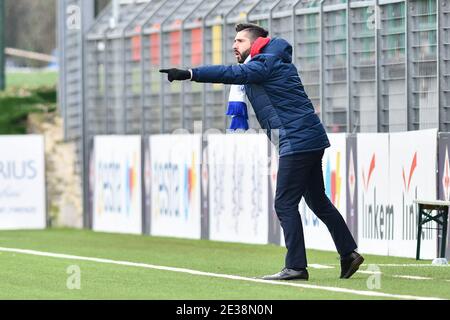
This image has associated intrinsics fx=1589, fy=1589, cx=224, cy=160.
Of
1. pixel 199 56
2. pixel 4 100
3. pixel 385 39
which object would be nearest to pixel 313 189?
pixel 385 39

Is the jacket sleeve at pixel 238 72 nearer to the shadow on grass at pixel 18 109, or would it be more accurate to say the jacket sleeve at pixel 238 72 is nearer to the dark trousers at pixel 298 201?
the dark trousers at pixel 298 201

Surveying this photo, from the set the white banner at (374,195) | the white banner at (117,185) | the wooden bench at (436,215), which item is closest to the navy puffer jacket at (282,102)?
the wooden bench at (436,215)

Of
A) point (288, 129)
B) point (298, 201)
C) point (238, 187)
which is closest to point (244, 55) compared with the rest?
point (288, 129)

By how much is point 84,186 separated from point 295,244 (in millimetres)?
12586

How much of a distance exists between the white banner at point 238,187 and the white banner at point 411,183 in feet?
9.12

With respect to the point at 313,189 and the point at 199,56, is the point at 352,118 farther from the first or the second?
the point at 313,189

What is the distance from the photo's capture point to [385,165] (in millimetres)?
17000

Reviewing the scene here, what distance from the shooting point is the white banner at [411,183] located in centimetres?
1597

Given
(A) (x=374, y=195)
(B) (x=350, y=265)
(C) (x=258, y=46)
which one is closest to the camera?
(C) (x=258, y=46)

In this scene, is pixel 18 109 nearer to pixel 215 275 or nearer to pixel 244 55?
pixel 215 275

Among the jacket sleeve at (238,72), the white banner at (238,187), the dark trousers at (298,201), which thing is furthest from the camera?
the white banner at (238,187)

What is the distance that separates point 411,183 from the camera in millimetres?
16359

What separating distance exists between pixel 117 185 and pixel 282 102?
1118 cm

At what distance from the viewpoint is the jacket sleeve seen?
1203 centimetres
